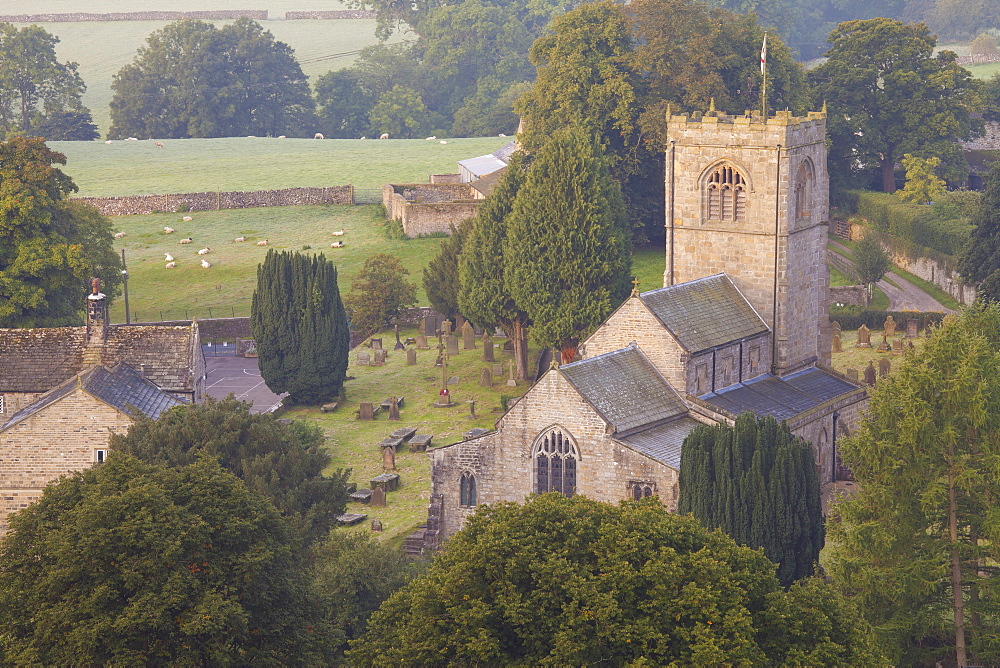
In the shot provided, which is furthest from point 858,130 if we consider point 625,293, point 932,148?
point 625,293

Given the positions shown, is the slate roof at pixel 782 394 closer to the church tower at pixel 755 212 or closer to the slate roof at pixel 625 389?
the church tower at pixel 755 212

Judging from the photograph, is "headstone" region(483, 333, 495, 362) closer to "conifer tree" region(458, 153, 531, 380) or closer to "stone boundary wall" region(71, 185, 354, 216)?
"conifer tree" region(458, 153, 531, 380)

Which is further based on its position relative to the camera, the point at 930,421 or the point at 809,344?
the point at 809,344

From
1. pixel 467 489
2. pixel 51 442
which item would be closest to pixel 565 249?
pixel 467 489

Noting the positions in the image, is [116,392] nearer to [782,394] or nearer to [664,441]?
[664,441]

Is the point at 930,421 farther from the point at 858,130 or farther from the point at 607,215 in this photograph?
the point at 858,130

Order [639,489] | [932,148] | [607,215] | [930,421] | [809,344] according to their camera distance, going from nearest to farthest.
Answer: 1. [930,421]
2. [639,489]
3. [809,344]
4. [607,215]
5. [932,148]
